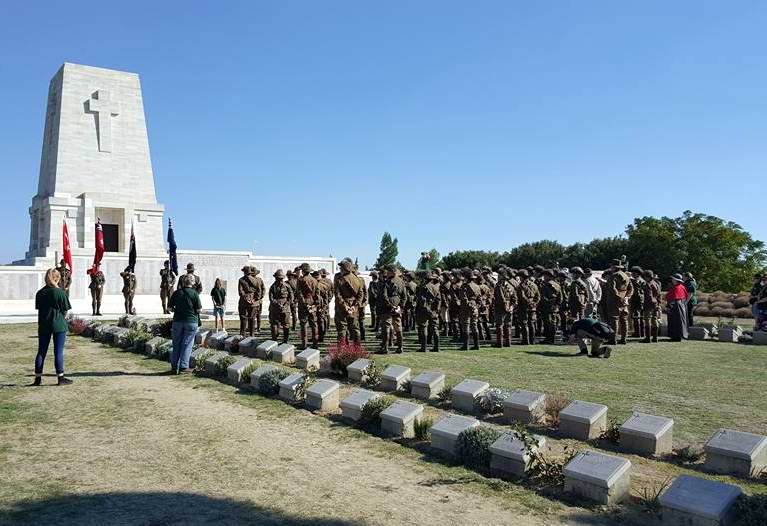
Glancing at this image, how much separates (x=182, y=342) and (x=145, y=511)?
682 centimetres

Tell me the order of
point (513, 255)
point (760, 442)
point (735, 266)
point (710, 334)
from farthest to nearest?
1. point (513, 255)
2. point (735, 266)
3. point (710, 334)
4. point (760, 442)

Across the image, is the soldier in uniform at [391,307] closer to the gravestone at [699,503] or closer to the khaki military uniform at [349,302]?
the khaki military uniform at [349,302]

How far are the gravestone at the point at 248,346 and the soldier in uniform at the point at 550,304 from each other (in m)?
7.73

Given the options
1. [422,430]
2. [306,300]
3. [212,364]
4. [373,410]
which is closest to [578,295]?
[306,300]

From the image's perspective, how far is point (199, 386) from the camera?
34.0ft

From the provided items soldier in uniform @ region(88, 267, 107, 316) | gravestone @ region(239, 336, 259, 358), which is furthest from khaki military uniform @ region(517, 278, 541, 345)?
soldier in uniform @ region(88, 267, 107, 316)

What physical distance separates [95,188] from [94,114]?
14.8 feet

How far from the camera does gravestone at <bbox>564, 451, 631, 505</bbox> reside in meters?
5.13

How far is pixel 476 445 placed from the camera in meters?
6.31

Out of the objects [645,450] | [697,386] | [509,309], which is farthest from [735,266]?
[645,450]

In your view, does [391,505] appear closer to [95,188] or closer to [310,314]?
[310,314]

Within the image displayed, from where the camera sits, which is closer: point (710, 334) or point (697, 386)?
point (697, 386)

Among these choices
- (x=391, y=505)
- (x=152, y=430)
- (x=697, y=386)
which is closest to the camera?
(x=391, y=505)

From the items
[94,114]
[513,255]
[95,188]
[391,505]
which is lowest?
[391,505]
